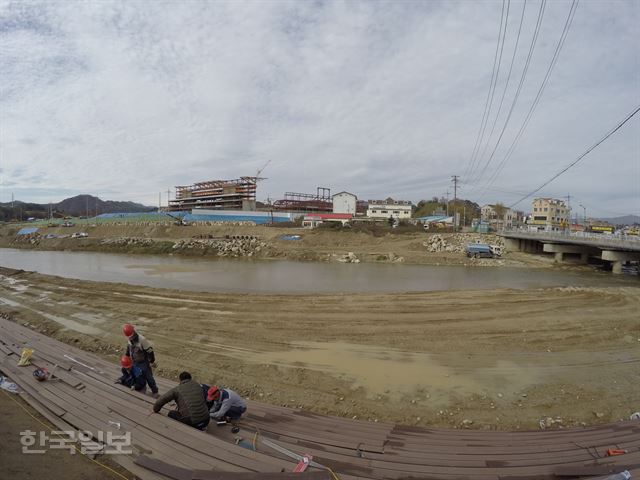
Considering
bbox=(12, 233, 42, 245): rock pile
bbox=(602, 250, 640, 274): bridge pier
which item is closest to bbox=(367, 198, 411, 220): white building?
bbox=(602, 250, 640, 274): bridge pier

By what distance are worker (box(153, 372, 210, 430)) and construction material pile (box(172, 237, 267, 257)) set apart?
38.5 meters

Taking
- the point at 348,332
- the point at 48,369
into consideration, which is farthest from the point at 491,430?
the point at 48,369

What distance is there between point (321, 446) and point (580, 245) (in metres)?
42.9

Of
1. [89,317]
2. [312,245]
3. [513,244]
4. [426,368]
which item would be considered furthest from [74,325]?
[513,244]

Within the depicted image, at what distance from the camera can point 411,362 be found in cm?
964

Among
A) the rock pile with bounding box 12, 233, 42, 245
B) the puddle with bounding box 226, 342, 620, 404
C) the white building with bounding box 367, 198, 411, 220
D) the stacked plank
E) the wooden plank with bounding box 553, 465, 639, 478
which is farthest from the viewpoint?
the white building with bounding box 367, 198, 411, 220

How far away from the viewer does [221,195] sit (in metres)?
98.6

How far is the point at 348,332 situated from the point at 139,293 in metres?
13.5

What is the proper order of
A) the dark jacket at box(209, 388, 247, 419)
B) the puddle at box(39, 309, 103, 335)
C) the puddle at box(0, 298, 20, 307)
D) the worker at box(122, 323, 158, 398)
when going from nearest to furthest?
the dark jacket at box(209, 388, 247, 419) < the worker at box(122, 323, 158, 398) < the puddle at box(39, 309, 103, 335) < the puddle at box(0, 298, 20, 307)

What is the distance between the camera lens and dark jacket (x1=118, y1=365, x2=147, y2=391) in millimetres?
6930

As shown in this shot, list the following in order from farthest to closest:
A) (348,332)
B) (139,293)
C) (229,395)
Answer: (139,293)
(348,332)
(229,395)

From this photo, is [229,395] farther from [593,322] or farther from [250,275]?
[250,275]

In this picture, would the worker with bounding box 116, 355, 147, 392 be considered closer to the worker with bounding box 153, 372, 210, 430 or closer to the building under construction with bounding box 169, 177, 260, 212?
the worker with bounding box 153, 372, 210, 430

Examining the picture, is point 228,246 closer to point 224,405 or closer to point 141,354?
point 141,354
